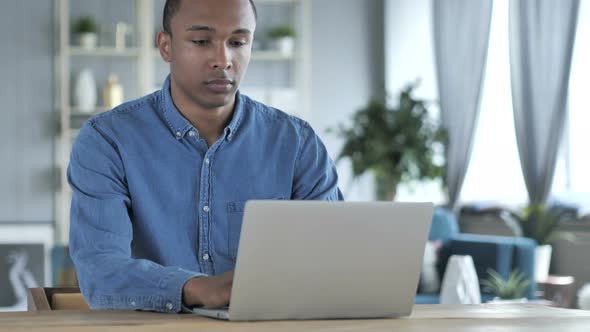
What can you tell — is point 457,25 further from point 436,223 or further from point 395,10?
point 436,223

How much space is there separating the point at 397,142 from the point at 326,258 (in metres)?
6.03

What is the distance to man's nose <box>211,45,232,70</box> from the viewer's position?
1968 millimetres

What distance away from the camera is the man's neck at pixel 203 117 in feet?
6.90

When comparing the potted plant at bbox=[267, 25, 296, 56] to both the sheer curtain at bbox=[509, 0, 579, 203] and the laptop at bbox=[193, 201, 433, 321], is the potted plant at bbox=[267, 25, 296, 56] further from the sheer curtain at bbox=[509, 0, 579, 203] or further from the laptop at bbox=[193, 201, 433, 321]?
the laptop at bbox=[193, 201, 433, 321]

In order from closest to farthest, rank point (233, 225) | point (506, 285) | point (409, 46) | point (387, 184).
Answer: point (233, 225) → point (506, 285) → point (387, 184) → point (409, 46)

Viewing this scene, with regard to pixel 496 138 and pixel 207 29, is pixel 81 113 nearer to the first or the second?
pixel 496 138

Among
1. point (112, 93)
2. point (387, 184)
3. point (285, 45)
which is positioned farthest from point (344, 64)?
point (112, 93)

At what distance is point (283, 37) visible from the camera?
Answer: 795cm

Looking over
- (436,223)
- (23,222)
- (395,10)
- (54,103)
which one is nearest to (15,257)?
(23,222)

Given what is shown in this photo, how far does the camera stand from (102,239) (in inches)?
72.4

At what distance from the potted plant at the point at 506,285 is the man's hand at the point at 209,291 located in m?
4.03

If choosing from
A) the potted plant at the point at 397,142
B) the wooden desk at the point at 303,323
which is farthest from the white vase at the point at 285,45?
the wooden desk at the point at 303,323

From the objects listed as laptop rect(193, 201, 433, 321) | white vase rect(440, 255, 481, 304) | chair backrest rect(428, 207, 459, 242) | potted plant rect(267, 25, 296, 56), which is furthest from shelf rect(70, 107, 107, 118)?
laptop rect(193, 201, 433, 321)

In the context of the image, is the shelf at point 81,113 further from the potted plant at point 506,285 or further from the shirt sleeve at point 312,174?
the shirt sleeve at point 312,174
